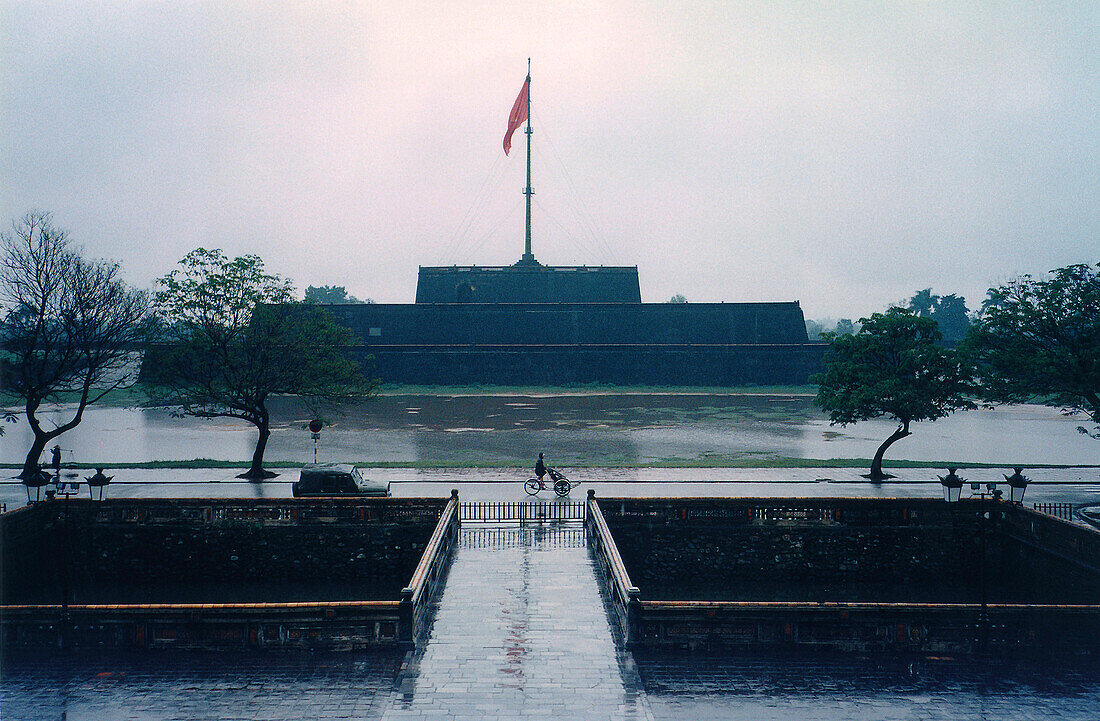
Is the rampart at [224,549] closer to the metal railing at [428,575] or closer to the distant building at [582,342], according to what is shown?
the metal railing at [428,575]

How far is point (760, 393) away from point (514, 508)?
180ft

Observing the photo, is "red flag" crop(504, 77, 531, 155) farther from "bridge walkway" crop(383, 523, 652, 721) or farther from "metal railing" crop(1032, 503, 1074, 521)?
"bridge walkway" crop(383, 523, 652, 721)

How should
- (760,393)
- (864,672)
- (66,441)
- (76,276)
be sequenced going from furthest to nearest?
(760,393) < (66,441) < (76,276) < (864,672)

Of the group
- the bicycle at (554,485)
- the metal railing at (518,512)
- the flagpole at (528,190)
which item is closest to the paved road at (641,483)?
the bicycle at (554,485)

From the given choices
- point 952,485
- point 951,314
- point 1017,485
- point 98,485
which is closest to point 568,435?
point 952,485

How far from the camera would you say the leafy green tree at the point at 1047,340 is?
91.4 feet

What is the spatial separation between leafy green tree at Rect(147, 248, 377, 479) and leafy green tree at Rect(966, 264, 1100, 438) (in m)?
27.3

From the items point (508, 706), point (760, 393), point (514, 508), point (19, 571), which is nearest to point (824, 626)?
point (508, 706)

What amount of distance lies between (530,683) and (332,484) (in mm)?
13980

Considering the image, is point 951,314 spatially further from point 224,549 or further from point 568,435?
point 224,549

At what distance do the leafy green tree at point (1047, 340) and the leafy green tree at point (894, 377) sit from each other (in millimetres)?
2066

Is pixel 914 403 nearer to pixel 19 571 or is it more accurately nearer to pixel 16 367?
pixel 19 571

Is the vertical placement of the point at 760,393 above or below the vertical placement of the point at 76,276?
below

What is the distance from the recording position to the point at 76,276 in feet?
111
